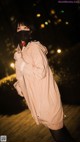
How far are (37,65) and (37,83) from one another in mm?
350

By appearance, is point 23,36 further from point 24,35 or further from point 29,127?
point 29,127

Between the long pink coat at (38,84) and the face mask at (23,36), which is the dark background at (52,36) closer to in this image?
the face mask at (23,36)

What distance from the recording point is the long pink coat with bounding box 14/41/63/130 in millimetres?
3525

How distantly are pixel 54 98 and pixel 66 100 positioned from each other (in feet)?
10.5

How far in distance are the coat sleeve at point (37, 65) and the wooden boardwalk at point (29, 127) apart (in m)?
1.69

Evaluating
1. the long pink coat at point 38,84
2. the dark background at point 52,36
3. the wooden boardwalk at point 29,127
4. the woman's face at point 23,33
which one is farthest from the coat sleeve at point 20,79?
the wooden boardwalk at point 29,127

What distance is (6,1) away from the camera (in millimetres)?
11492

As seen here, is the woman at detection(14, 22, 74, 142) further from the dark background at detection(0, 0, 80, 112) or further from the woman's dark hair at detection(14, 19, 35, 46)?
the dark background at detection(0, 0, 80, 112)

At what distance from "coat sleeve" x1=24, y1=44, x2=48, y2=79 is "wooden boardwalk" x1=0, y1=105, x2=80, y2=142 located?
169cm

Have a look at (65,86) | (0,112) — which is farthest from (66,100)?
(0,112)

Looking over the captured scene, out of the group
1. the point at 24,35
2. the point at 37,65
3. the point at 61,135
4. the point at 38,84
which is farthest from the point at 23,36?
the point at 61,135

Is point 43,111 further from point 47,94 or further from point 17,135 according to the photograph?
point 17,135

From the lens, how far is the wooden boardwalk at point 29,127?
4.96 metres

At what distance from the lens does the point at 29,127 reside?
19.1 feet
